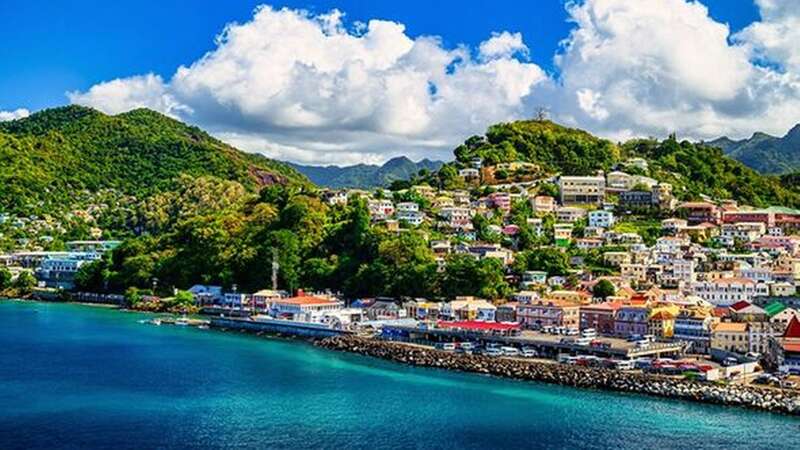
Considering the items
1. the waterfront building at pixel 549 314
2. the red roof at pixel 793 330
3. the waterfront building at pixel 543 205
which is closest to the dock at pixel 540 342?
the waterfront building at pixel 549 314

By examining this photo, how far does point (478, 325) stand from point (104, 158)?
70.8 m

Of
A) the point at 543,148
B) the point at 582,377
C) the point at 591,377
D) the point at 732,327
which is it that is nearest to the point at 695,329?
the point at 732,327

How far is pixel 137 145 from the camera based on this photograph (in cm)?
9831

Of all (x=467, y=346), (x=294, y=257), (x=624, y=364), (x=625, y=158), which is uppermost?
(x=625, y=158)

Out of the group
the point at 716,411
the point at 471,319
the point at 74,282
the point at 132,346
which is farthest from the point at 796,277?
the point at 74,282

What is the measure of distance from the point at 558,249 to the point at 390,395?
2331 cm

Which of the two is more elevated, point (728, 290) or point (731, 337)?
point (728, 290)

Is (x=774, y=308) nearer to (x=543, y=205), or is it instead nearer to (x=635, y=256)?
(x=635, y=256)

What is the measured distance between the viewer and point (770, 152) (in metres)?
121

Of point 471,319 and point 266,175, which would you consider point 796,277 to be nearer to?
point 471,319

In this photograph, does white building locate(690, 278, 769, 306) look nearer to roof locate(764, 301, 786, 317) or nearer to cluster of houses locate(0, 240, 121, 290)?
roof locate(764, 301, 786, 317)

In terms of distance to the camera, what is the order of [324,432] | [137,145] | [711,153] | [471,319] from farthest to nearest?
[137,145] → [711,153] → [471,319] → [324,432]

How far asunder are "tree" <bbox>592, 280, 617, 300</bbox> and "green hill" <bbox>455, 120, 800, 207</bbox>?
79.6ft

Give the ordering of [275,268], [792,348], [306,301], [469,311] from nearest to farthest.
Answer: [792,348] < [469,311] < [306,301] < [275,268]
